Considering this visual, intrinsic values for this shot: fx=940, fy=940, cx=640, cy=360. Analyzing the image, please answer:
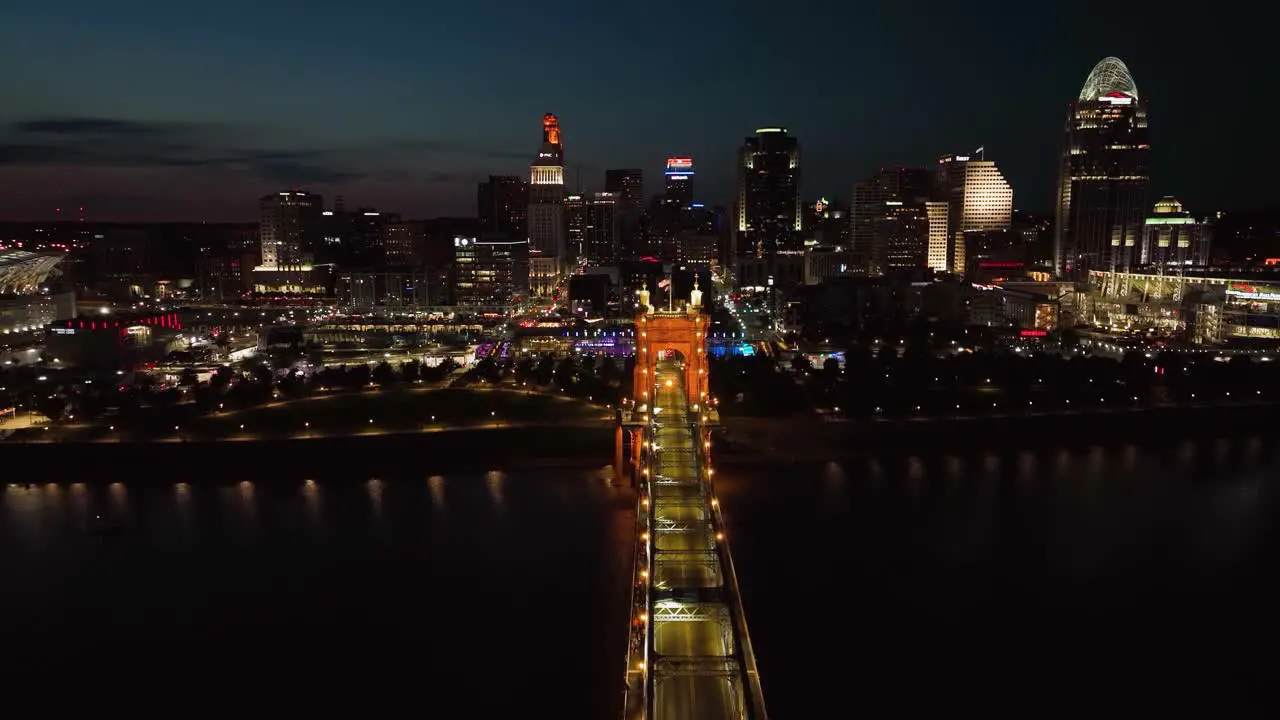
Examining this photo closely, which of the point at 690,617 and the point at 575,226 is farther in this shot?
the point at 575,226

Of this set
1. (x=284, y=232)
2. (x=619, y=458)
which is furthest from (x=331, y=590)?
(x=284, y=232)

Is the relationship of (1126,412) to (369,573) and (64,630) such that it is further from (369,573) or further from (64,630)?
(64,630)

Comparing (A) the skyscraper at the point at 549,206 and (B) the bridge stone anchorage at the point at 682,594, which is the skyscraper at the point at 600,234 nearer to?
(A) the skyscraper at the point at 549,206

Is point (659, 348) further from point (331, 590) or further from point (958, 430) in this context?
point (331, 590)

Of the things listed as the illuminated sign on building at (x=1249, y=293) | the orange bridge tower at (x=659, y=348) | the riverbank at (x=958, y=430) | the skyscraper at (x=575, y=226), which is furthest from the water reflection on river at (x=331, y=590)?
the skyscraper at (x=575, y=226)

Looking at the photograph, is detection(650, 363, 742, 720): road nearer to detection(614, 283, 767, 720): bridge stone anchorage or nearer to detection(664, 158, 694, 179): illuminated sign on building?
detection(614, 283, 767, 720): bridge stone anchorage
